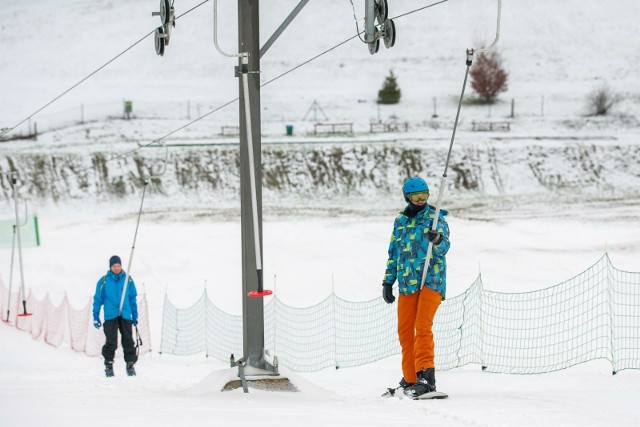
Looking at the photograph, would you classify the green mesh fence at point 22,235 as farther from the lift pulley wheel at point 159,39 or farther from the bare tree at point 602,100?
the bare tree at point 602,100

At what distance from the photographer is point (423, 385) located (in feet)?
21.5

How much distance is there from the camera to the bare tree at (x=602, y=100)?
55344 millimetres

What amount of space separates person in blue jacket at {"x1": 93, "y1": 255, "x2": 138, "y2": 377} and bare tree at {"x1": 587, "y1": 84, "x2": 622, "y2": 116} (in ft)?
159

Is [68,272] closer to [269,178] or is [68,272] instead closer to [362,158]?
[269,178]

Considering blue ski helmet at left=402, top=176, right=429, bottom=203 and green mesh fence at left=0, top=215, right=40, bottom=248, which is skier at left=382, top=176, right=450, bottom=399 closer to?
blue ski helmet at left=402, top=176, right=429, bottom=203

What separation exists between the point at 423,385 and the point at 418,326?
0.41 metres

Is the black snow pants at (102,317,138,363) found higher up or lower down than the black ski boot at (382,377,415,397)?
lower down

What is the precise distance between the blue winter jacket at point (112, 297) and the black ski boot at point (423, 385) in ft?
13.7

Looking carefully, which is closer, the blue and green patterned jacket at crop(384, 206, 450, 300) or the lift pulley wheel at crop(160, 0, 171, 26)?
the blue and green patterned jacket at crop(384, 206, 450, 300)

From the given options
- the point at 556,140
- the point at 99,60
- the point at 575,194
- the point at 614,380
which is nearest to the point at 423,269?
the point at 614,380

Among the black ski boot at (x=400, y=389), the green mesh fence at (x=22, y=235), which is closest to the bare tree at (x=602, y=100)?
the green mesh fence at (x=22, y=235)

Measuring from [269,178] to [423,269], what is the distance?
34.8 metres

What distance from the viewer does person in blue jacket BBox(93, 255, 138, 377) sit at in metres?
9.82

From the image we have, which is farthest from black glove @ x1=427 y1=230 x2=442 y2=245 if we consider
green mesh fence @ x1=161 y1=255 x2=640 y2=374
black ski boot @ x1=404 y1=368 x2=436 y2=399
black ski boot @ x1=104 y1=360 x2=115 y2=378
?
black ski boot @ x1=104 y1=360 x2=115 y2=378
